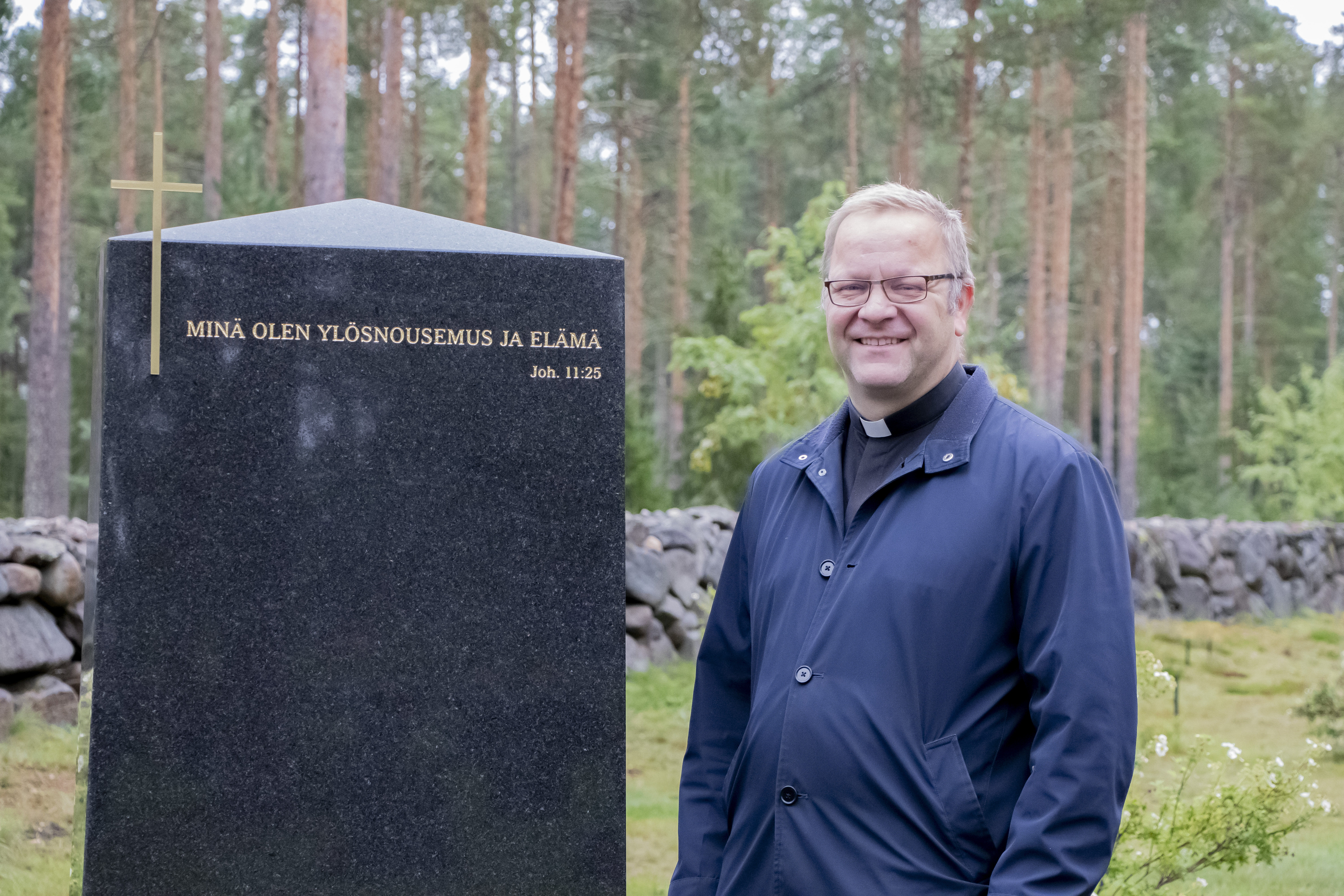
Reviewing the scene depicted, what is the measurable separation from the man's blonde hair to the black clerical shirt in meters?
0.17

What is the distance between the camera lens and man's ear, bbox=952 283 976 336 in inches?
91.6

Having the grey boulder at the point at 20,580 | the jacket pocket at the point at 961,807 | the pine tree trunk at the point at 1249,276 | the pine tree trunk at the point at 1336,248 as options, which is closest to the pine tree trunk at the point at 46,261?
the grey boulder at the point at 20,580

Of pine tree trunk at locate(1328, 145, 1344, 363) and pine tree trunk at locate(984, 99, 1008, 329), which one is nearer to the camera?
pine tree trunk at locate(984, 99, 1008, 329)

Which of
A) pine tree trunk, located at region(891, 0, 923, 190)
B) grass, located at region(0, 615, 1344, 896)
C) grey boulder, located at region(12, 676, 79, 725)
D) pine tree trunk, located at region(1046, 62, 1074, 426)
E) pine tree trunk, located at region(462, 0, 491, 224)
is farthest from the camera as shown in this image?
pine tree trunk, located at region(1046, 62, 1074, 426)

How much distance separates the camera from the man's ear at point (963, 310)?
2.33 m

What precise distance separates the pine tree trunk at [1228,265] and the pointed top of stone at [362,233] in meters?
27.8

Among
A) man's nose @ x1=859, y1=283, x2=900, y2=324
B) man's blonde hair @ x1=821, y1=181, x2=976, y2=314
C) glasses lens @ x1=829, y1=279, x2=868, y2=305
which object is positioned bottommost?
man's nose @ x1=859, y1=283, x2=900, y2=324

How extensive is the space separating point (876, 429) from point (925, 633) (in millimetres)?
435

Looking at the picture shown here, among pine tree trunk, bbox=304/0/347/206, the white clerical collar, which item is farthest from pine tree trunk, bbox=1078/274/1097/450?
the white clerical collar

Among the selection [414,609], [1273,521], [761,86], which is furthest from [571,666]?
[761,86]

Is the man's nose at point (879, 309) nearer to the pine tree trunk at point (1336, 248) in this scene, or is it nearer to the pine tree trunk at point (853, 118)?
the pine tree trunk at point (853, 118)

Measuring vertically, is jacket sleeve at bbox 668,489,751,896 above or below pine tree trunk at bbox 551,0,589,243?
below

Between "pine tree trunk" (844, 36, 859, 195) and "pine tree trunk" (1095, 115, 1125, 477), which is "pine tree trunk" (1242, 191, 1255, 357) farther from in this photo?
"pine tree trunk" (844, 36, 859, 195)

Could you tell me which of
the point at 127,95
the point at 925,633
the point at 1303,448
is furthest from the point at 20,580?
the point at 1303,448
